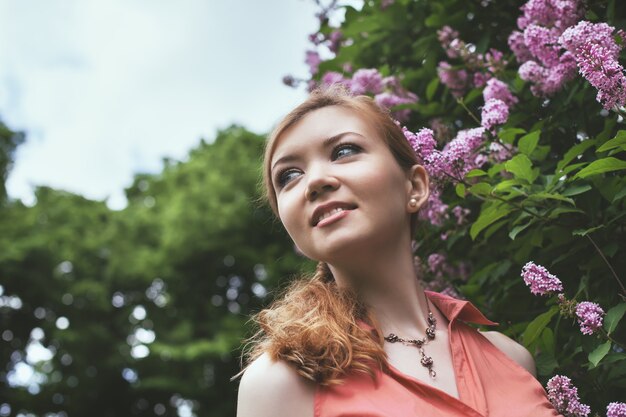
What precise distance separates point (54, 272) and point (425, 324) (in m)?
17.4

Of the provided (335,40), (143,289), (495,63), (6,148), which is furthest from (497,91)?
(143,289)

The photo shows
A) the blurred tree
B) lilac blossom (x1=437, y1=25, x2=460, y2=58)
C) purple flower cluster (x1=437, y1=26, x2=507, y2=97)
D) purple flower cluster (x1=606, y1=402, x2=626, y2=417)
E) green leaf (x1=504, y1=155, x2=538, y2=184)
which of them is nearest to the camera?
purple flower cluster (x1=606, y1=402, x2=626, y2=417)

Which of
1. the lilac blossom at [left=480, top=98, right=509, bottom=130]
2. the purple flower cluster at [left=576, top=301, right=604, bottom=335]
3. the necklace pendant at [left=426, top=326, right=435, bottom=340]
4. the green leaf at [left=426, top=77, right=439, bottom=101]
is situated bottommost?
the purple flower cluster at [left=576, top=301, right=604, bottom=335]

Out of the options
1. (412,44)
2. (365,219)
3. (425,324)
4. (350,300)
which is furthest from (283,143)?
(412,44)

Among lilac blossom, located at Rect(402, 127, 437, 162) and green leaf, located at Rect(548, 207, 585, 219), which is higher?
lilac blossom, located at Rect(402, 127, 437, 162)

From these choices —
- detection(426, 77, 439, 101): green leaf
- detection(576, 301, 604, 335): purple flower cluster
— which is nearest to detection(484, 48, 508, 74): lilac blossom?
detection(426, 77, 439, 101): green leaf

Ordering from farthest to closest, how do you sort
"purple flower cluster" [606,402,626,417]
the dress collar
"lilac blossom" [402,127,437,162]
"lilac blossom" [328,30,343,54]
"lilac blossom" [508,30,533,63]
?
"lilac blossom" [328,30,343,54] < "lilac blossom" [508,30,533,63] < "lilac blossom" [402,127,437,162] < the dress collar < "purple flower cluster" [606,402,626,417]

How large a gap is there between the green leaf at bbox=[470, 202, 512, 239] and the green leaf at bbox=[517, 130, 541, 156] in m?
0.19

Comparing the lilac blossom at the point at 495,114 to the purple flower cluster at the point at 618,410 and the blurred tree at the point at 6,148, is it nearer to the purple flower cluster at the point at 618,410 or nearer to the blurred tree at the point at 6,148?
the purple flower cluster at the point at 618,410

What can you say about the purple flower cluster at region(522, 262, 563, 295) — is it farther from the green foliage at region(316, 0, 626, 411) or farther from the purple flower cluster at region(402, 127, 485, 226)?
the purple flower cluster at region(402, 127, 485, 226)

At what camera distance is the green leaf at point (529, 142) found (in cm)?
221

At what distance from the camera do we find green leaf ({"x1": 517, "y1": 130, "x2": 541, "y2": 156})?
2211mm

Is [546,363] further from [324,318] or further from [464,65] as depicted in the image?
[464,65]

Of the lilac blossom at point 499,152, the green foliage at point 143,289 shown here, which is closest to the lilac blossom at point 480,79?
the lilac blossom at point 499,152
